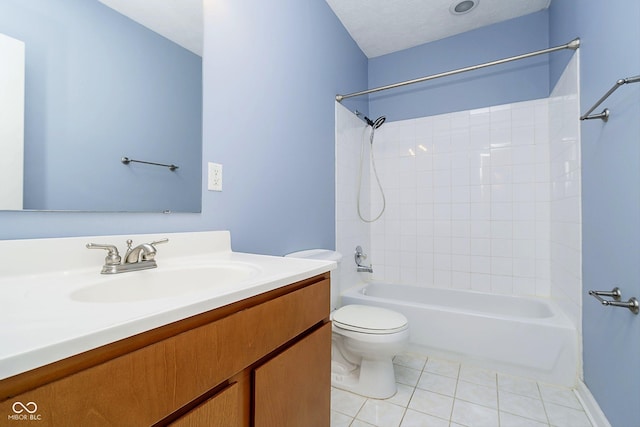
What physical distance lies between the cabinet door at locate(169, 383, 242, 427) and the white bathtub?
59.5 inches

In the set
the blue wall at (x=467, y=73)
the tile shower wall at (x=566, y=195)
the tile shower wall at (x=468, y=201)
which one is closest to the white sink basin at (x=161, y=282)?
the tile shower wall at (x=566, y=195)

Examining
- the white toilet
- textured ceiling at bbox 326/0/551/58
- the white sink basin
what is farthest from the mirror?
textured ceiling at bbox 326/0/551/58

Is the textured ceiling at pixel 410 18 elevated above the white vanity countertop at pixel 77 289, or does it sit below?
above

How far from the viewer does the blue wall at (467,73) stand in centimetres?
212

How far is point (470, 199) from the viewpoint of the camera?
228 cm

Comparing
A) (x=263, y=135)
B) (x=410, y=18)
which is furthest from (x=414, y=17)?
(x=263, y=135)

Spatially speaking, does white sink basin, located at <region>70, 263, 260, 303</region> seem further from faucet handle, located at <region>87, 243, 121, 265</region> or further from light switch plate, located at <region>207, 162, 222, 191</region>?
light switch plate, located at <region>207, 162, 222, 191</region>

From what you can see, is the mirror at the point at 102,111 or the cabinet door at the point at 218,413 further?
the mirror at the point at 102,111

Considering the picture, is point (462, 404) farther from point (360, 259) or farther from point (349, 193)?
point (349, 193)

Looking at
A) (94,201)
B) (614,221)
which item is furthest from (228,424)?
(614,221)

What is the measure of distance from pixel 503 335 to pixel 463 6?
87.0 inches

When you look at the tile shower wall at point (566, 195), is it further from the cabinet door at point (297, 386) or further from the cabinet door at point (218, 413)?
the cabinet door at point (218, 413)

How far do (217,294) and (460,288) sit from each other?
2.24m

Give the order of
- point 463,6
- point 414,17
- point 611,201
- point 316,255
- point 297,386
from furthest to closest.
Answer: point 414,17 → point 463,6 → point 316,255 → point 611,201 → point 297,386
